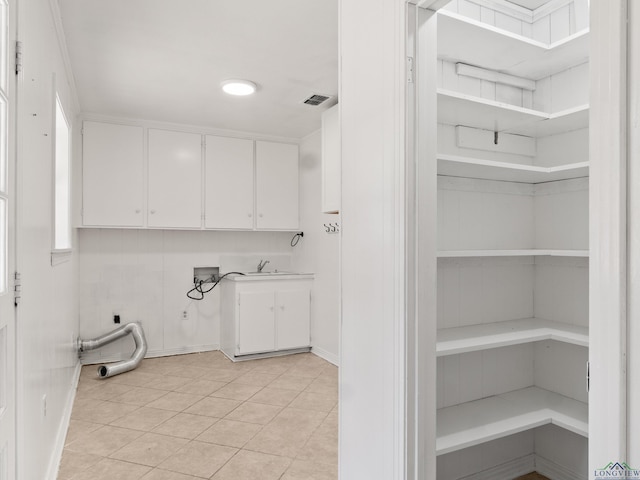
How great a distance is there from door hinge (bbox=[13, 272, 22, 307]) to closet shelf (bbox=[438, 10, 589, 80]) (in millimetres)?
1786

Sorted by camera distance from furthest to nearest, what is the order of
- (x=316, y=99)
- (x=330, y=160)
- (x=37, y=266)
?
1. (x=330, y=160)
2. (x=316, y=99)
3. (x=37, y=266)

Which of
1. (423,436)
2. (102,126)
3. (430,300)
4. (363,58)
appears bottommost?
(423,436)

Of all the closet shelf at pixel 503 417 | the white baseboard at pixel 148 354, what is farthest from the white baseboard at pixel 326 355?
the closet shelf at pixel 503 417

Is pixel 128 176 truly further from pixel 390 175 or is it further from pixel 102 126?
pixel 390 175

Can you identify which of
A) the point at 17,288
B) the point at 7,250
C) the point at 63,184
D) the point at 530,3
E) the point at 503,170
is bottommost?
Result: the point at 17,288

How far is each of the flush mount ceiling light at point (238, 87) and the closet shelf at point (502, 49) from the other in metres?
1.80

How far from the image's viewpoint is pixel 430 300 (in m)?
1.38

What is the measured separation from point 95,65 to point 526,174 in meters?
2.93

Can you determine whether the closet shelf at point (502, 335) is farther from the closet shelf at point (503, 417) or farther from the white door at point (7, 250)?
the white door at point (7, 250)

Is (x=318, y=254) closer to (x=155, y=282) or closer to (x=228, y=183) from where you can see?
(x=228, y=183)

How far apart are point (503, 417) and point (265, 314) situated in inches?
116

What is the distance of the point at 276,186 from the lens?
15.9ft

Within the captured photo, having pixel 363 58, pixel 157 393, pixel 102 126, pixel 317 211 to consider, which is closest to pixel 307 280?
pixel 317 211

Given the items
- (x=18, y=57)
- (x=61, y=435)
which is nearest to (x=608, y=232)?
(x=18, y=57)
